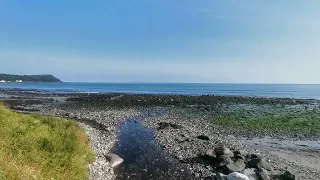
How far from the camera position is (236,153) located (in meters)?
24.3

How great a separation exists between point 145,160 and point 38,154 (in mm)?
9720

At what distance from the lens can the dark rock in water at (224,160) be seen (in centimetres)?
2159

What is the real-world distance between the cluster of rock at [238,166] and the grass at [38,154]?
8.57 m

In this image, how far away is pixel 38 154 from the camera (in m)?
15.2

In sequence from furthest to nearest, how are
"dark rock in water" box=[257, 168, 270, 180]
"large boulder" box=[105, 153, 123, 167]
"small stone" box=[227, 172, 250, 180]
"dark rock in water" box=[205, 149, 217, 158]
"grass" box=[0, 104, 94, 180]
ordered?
"dark rock in water" box=[205, 149, 217, 158] → "large boulder" box=[105, 153, 123, 167] → "dark rock in water" box=[257, 168, 270, 180] → "small stone" box=[227, 172, 250, 180] → "grass" box=[0, 104, 94, 180]

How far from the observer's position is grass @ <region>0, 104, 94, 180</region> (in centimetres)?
1205

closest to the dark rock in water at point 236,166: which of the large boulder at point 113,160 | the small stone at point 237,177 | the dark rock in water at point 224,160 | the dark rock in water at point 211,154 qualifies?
the dark rock in water at point 224,160

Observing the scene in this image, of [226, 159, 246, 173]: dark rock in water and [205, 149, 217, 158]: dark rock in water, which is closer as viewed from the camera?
[226, 159, 246, 173]: dark rock in water

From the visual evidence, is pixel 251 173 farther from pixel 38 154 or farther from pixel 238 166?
pixel 38 154

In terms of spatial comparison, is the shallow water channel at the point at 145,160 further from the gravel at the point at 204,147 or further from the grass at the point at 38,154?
the grass at the point at 38,154

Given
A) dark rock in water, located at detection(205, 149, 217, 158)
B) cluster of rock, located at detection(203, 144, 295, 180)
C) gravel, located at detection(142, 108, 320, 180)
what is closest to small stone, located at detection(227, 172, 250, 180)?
cluster of rock, located at detection(203, 144, 295, 180)

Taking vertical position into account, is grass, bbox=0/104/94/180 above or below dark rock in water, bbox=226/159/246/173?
above

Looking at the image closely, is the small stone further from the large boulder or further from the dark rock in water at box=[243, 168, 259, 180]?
the large boulder

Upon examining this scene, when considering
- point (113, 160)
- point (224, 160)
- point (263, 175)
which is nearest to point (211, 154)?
point (224, 160)
